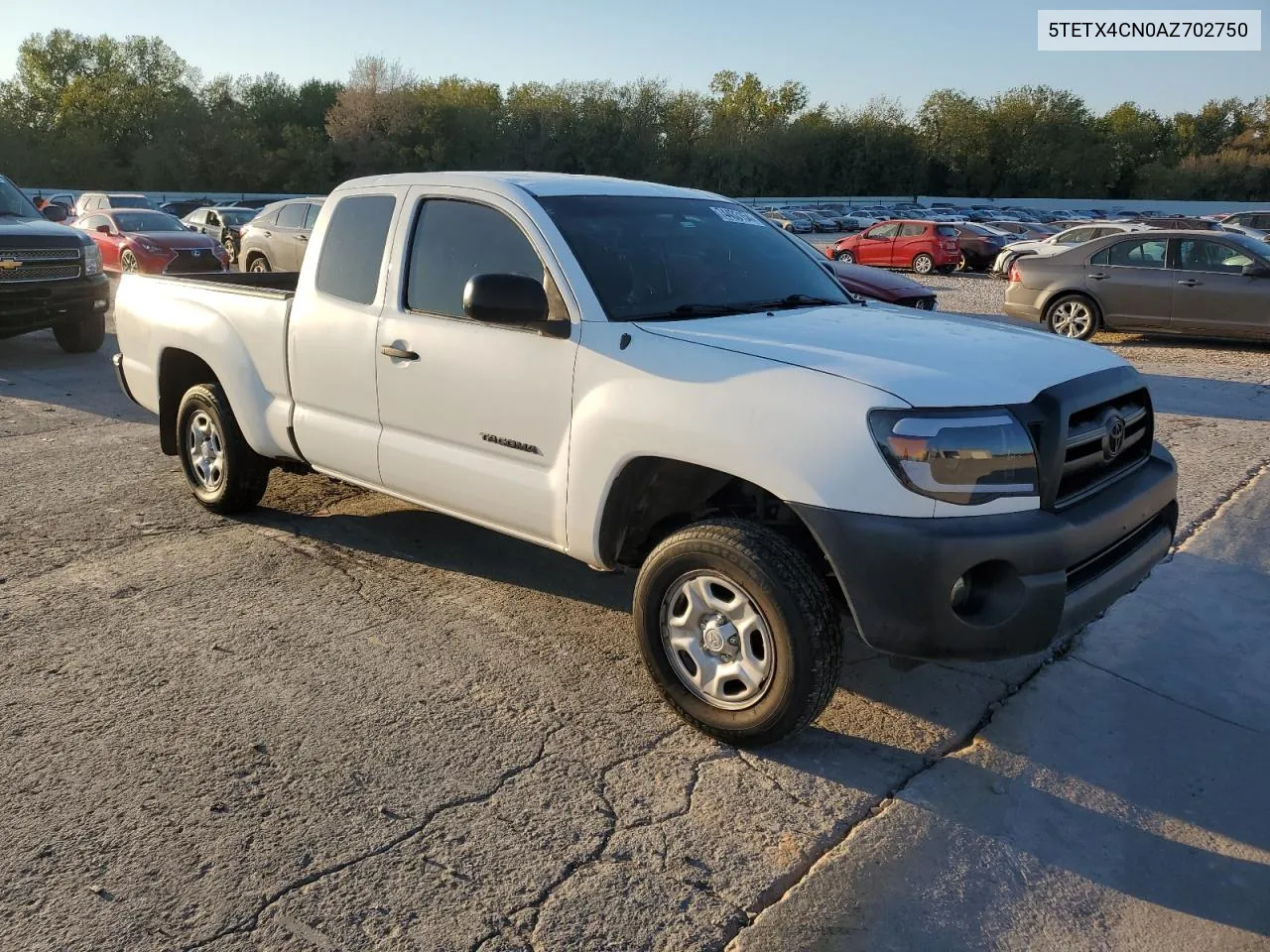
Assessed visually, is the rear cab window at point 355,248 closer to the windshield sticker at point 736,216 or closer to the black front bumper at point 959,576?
the windshield sticker at point 736,216

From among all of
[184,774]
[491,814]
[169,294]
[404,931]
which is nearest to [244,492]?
[169,294]

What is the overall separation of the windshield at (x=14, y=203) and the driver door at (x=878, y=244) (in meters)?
20.8

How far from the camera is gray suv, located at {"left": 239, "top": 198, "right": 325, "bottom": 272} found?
17516mm

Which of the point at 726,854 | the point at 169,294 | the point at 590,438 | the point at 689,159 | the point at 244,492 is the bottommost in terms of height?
the point at 726,854

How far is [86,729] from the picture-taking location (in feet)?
12.0

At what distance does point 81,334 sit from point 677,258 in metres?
10.0

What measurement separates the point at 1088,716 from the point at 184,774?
3.12 meters

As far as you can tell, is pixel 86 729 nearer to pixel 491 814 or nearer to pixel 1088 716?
pixel 491 814

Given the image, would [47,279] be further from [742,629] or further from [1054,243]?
[1054,243]

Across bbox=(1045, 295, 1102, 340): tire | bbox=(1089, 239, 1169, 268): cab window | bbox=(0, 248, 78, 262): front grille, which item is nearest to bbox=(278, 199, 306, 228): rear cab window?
bbox=(0, 248, 78, 262): front grille

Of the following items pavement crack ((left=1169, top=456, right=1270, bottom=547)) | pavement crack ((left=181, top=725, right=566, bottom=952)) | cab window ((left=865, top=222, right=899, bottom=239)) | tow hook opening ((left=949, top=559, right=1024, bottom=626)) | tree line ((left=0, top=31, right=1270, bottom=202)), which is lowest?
pavement crack ((left=181, top=725, right=566, bottom=952))

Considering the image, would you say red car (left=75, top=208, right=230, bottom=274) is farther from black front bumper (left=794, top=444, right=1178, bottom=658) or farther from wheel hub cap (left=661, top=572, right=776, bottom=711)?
black front bumper (left=794, top=444, right=1178, bottom=658)

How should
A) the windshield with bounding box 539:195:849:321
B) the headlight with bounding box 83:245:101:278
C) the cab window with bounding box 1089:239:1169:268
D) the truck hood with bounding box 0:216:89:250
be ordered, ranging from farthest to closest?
the cab window with bounding box 1089:239:1169:268
the headlight with bounding box 83:245:101:278
the truck hood with bounding box 0:216:89:250
the windshield with bounding box 539:195:849:321

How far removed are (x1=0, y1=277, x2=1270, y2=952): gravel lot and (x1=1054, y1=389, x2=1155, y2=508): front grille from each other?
93 centimetres
